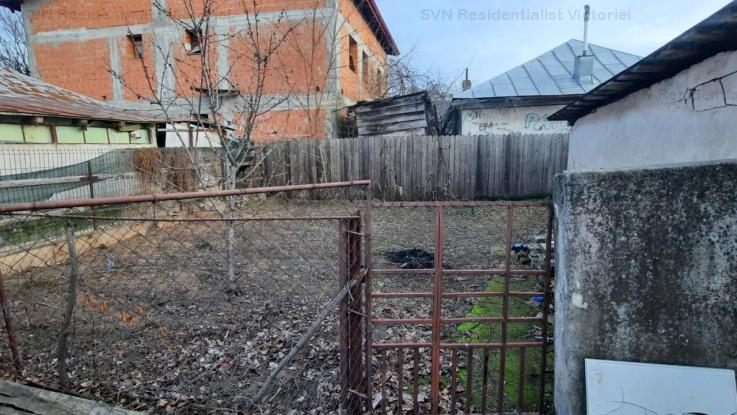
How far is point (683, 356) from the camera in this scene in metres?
1.87

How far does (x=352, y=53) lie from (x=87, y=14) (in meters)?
9.42

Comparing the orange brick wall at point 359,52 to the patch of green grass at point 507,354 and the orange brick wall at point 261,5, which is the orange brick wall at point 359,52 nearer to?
the orange brick wall at point 261,5

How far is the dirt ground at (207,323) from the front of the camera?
2.61 m

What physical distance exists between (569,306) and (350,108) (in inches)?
416

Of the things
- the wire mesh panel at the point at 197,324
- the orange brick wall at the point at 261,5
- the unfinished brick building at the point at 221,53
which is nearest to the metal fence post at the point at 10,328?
the wire mesh panel at the point at 197,324

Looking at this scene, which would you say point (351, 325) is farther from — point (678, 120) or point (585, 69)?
point (585, 69)

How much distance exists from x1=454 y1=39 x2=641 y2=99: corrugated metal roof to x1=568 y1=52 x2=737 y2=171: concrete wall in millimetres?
6104

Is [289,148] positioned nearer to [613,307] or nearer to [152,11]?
[152,11]

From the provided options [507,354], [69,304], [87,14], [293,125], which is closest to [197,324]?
[69,304]

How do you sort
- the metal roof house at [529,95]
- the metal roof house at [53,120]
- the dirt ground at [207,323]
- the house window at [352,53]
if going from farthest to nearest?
the house window at [352,53]
the metal roof house at [529,95]
the metal roof house at [53,120]
the dirt ground at [207,323]

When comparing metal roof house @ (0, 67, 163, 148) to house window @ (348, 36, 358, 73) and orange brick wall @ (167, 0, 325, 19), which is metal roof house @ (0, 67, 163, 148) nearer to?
orange brick wall @ (167, 0, 325, 19)

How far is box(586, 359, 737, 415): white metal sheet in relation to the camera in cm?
178

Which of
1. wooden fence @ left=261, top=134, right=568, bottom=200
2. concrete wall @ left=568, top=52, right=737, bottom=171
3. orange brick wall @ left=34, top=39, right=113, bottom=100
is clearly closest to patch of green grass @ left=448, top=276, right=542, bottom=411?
concrete wall @ left=568, top=52, right=737, bottom=171

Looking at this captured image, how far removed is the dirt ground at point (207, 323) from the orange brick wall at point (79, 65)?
10.1 meters
